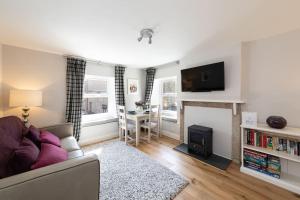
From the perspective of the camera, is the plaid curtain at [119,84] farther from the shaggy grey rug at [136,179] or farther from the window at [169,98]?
the shaggy grey rug at [136,179]

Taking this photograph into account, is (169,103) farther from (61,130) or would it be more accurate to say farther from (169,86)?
(61,130)

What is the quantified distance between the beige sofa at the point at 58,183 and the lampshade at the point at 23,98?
5.50ft

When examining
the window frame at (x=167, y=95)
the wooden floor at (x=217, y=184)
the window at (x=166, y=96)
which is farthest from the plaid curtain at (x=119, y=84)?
the wooden floor at (x=217, y=184)

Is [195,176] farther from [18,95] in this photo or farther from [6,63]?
[6,63]

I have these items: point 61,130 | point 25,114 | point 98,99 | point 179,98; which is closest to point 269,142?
point 179,98

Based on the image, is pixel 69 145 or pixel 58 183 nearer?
pixel 58 183

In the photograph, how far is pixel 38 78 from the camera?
2.57 meters

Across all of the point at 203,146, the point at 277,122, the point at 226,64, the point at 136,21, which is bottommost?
the point at 203,146

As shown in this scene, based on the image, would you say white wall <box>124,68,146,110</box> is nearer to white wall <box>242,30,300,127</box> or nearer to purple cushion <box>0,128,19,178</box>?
white wall <box>242,30,300,127</box>

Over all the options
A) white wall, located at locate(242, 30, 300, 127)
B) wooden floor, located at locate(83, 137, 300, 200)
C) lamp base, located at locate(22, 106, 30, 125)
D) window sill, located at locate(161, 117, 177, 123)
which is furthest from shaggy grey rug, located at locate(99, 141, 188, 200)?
white wall, located at locate(242, 30, 300, 127)

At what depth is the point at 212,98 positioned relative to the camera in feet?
8.79

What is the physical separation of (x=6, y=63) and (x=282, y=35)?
447 centimetres

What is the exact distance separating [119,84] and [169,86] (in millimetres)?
1504

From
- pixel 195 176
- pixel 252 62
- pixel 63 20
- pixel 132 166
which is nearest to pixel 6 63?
pixel 63 20
